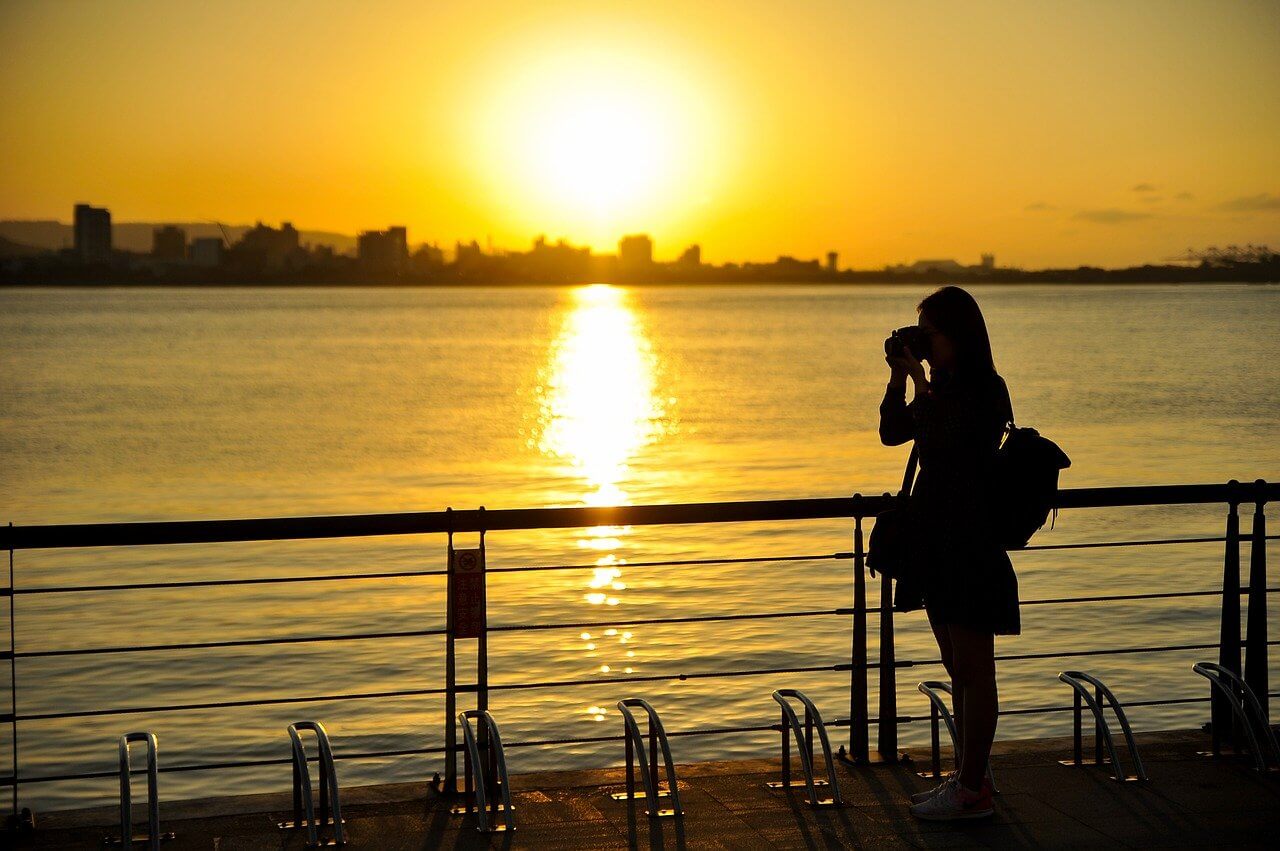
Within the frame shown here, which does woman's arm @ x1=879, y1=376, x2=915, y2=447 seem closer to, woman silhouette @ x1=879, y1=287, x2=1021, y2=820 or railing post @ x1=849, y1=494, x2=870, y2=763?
woman silhouette @ x1=879, y1=287, x2=1021, y2=820

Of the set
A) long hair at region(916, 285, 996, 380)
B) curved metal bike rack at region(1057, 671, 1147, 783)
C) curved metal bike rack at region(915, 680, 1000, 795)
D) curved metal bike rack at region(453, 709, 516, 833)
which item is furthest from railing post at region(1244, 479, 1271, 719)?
curved metal bike rack at region(453, 709, 516, 833)

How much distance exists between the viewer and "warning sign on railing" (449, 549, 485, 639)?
5445 mm

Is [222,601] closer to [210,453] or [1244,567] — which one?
[1244,567]

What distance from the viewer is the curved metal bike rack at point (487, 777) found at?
5.06 meters

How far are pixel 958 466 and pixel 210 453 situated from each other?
38153 millimetres

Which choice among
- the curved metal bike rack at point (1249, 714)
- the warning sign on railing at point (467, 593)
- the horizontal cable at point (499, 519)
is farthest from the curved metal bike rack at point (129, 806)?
the curved metal bike rack at point (1249, 714)

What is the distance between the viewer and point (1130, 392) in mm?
61375

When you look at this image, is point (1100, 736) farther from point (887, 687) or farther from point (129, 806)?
point (129, 806)

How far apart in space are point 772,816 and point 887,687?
2.72 feet

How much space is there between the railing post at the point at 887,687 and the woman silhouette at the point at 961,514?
555 mm

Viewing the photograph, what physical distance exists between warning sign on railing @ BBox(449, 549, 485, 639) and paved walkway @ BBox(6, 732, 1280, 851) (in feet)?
2.10

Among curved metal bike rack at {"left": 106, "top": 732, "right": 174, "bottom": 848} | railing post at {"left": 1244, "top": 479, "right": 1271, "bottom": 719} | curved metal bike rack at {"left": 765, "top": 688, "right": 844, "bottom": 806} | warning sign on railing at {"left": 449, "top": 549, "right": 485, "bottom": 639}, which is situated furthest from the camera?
railing post at {"left": 1244, "top": 479, "right": 1271, "bottom": 719}

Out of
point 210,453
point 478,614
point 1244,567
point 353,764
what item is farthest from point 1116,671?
point 210,453

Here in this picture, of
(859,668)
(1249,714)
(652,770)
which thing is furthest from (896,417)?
(1249,714)
